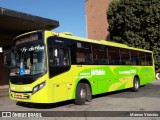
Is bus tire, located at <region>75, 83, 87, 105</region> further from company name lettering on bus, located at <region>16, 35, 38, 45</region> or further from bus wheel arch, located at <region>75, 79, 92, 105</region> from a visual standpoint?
company name lettering on bus, located at <region>16, 35, 38, 45</region>

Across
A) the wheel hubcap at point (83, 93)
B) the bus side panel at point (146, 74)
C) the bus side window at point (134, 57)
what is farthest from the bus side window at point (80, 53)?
the bus side panel at point (146, 74)

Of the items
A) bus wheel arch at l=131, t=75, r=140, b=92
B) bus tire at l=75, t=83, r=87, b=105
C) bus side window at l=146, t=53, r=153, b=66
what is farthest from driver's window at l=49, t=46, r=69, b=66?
bus side window at l=146, t=53, r=153, b=66

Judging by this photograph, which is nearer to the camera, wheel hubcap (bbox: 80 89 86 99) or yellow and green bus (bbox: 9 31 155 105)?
yellow and green bus (bbox: 9 31 155 105)

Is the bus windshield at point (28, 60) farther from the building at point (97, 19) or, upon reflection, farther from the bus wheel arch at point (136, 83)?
the building at point (97, 19)

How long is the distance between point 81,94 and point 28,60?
2819mm

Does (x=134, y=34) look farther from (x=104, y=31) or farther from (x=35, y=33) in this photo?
(x=35, y=33)

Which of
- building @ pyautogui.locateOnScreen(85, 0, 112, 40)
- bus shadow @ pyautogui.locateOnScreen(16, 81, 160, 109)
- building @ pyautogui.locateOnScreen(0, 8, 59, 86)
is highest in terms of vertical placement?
building @ pyautogui.locateOnScreen(85, 0, 112, 40)

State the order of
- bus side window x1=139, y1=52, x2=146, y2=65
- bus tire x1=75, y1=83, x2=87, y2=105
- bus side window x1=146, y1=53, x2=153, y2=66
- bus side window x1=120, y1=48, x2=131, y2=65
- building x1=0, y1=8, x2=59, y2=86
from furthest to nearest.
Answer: bus side window x1=146, y1=53, x2=153, y2=66 → bus side window x1=139, y1=52, x2=146, y2=65 → building x1=0, y1=8, x2=59, y2=86 → bus side window x1=120, y1=48, x2=131, y2=65 → bus tire x1=75, y1=83, x2=87, y2=105

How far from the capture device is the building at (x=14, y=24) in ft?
57.6

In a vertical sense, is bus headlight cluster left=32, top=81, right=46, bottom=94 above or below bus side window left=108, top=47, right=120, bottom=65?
below

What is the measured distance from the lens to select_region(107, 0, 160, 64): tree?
88.0 feet

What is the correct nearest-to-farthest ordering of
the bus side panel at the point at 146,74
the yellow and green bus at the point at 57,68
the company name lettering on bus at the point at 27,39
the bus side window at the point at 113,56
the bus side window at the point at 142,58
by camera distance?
1. the yellow and green bus at the point at 57,68
2. the company name lettering on bus at the point at 27,39
3. the bus side window at the point at 113,56
4. the bus side window at the point at 142,58
5. the bus side panel at the point at 146,74

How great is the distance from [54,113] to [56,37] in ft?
9.69

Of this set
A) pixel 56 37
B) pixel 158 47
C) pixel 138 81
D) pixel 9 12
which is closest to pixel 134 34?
pixel 158 47
